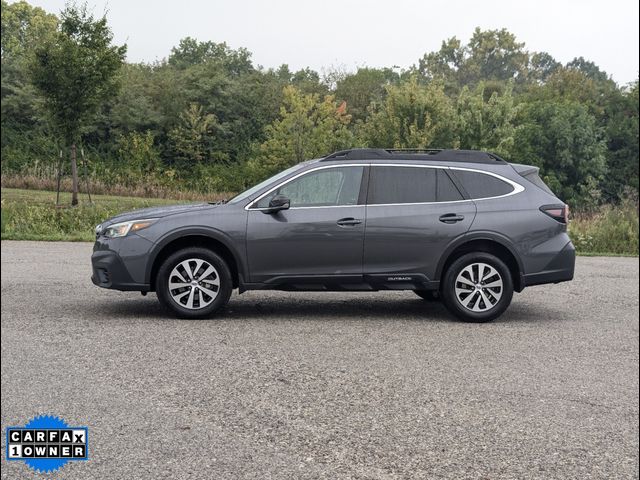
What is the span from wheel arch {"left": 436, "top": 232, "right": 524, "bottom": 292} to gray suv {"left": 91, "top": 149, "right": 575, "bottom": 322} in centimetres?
1

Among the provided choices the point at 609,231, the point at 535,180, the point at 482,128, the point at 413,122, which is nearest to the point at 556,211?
the point at 535,180

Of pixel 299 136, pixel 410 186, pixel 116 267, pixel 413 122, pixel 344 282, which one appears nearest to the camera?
pixel 116 267

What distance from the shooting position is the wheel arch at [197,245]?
7613mm

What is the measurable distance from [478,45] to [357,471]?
36.7 meters

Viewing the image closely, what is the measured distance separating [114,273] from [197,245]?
0.87m

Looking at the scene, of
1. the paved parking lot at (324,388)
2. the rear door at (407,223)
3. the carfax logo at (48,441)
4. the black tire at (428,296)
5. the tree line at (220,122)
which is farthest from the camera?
the tree line at (220,122)

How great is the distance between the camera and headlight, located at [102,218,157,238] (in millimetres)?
7637

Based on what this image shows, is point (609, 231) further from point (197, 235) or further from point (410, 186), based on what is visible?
point (197, 235)

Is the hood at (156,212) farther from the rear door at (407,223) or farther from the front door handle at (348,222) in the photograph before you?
the rear door at (407,223)

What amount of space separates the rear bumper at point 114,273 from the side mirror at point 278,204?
147 cm

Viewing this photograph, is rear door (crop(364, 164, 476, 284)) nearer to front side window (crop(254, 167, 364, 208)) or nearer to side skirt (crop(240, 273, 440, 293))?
side skirt (crop(240, 273, 440, 293))

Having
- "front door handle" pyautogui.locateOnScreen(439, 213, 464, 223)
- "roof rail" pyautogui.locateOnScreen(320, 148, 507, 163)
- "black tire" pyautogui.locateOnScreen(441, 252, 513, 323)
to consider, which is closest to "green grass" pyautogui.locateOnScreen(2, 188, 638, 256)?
"roof rail" pyautogui.locateOnScreen(320, 148, 507, 163)

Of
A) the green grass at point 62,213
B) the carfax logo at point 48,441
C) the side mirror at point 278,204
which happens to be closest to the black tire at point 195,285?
the side mirror at point 278,204

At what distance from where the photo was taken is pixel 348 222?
769 centimetres
